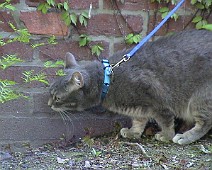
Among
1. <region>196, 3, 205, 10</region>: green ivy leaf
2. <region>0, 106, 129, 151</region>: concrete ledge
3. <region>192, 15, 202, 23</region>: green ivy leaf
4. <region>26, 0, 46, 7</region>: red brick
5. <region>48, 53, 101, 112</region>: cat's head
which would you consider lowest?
<region>0, 106, 129, 151</region>: concrete ledge

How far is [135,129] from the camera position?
309 cm

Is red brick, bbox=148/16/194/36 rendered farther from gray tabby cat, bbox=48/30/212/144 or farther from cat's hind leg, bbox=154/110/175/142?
cat's hind leg, bbox=154/110/175/142

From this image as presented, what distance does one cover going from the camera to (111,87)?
9.50ft

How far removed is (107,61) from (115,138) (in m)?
0.50

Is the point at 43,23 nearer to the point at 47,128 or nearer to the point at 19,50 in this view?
the point at 19,50

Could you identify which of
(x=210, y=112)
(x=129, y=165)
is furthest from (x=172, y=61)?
(x=129, y=165)

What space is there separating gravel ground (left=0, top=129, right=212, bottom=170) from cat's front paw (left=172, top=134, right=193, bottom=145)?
0.03 m

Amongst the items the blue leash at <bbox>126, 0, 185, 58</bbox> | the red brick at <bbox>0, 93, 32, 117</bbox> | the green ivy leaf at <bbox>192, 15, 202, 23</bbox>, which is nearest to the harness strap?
the blue leash at <bbox>126, 0, 185, 58</bbox>

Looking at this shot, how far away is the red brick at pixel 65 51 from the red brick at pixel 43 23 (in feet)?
0.30

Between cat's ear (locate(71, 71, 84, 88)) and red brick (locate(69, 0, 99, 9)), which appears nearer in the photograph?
cat's ear (locate(71, 71, 84, 88))

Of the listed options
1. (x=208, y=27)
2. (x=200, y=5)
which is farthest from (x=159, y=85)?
(x=200, y=5)

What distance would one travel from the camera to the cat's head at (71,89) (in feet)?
9.30

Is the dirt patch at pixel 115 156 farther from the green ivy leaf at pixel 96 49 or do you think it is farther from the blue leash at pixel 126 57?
the green ivy leaf at pixel 96 49

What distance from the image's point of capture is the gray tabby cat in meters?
2.84
